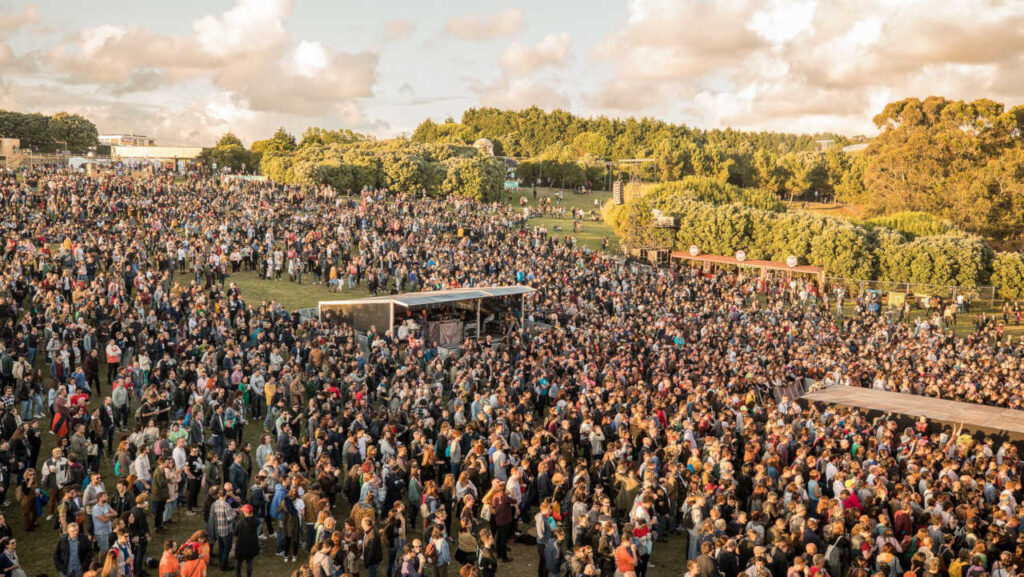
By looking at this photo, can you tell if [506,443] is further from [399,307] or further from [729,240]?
[729,240]

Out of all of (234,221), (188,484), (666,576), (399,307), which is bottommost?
(666,576)

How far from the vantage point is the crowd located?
8914mm

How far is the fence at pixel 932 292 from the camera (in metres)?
35.8

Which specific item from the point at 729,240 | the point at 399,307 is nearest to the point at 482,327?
the point at 399,307

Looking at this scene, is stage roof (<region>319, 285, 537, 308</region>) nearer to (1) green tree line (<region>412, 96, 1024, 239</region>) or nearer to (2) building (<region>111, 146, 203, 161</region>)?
(1) green tree line (<region>412, 96, 1024, 239</region>)

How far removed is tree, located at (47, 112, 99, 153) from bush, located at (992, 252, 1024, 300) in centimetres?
9664

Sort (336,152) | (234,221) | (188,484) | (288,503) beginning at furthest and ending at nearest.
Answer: (336,152) < (234,221) < (188,484) < (288,503)

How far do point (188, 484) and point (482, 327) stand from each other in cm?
1254

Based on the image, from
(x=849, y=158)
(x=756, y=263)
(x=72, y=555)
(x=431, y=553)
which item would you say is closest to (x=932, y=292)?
(x=756, y=263)

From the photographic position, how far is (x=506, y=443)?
1182 cm

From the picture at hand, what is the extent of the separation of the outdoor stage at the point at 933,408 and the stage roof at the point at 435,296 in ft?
31.8

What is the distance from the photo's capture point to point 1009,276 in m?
36.4

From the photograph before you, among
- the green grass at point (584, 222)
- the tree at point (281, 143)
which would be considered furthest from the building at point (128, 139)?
the green grass at point (584, 222)

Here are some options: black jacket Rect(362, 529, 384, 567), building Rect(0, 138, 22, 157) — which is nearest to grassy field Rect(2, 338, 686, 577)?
black jacket Rect(362, 529, 384, 567)
